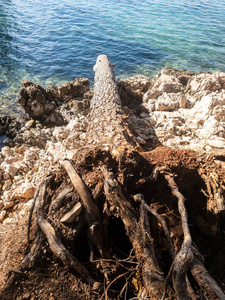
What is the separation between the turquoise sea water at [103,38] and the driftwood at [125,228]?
5422 millimetres

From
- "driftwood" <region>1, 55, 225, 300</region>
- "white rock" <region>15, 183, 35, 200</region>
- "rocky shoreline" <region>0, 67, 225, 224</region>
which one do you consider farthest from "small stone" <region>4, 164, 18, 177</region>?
"driftwood" <region>1, 55, 225, 300</region>

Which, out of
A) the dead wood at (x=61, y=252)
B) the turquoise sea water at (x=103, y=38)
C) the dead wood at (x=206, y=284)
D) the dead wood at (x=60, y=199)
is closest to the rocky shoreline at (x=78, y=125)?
the dead wood at (x=60, y=199)

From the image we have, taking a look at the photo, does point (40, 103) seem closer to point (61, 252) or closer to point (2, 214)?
point (2, 214)

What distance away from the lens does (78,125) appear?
4.79 metres

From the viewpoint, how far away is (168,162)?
2.74 meters

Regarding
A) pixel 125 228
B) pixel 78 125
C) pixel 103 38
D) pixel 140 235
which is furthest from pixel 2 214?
pixel 103 38

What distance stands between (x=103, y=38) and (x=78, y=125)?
33.1ft

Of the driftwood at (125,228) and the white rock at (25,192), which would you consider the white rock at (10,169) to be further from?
the driftwood at (125,228)

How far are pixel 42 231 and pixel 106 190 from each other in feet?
2.63

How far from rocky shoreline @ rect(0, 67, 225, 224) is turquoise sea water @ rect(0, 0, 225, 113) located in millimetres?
1475

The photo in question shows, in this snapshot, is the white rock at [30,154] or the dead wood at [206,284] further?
the white rock at [30,154]

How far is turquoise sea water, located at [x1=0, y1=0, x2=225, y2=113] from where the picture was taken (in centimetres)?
916

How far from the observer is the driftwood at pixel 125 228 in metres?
1.67

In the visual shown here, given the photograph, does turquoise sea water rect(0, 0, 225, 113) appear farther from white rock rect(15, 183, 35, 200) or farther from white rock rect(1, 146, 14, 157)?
white rock rect(15, 183, 35, 200)
